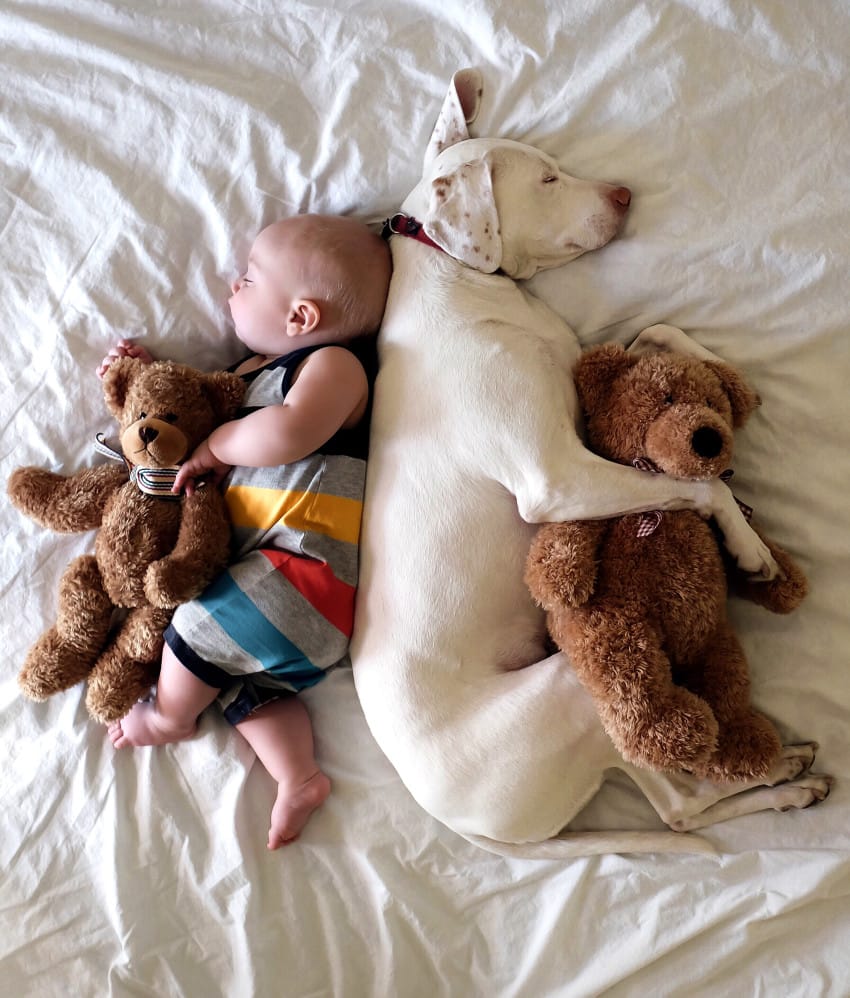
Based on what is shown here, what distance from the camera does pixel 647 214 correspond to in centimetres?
143

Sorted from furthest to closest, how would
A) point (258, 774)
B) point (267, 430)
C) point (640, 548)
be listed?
point (258, 774) → point (267, 430) → point (640, 548)

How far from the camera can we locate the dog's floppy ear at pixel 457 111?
4.75 ft

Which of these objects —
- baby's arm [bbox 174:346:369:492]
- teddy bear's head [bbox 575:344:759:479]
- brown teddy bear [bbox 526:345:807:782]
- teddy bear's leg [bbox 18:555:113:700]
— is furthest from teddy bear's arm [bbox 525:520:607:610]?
teddy bear's leg [bbox 18:555:113:700]

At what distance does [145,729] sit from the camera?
1496 mm

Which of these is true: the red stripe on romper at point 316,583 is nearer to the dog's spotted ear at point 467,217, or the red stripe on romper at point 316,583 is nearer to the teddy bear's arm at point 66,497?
the teddy bear's arm at point 66,497

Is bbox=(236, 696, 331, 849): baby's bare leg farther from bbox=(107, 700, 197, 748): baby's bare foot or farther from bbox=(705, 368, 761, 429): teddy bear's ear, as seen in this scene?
bbox=(705, 368, 761, 429): teddy bear's ear

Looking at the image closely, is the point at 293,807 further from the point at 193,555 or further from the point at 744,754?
the point at 744,754

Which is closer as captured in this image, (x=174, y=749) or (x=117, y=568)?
(x=117, y=568)

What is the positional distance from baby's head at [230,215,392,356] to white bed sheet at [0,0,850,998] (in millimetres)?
96

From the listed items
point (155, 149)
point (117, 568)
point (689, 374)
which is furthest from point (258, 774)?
point (155, 149)

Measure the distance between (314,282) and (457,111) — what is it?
0.38 metres

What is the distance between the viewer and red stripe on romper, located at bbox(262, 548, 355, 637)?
1.39 metres

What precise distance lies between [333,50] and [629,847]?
1.50m

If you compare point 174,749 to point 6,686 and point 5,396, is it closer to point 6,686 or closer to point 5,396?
point 6,686
